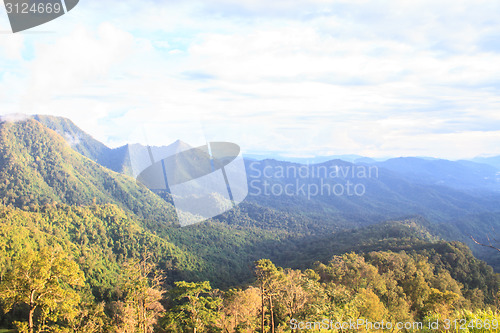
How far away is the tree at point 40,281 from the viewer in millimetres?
11695

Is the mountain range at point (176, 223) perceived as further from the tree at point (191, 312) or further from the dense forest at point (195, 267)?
the tree at point (191, 312)

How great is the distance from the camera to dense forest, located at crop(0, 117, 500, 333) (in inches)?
559

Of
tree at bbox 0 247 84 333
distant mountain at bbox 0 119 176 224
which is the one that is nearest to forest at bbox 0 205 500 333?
tree at bbox 0 247 84 333

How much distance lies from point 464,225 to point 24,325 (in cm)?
18603

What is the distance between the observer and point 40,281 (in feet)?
38.4

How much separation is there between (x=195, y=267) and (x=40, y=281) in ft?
248

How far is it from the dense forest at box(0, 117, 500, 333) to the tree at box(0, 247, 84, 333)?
2.0 inches

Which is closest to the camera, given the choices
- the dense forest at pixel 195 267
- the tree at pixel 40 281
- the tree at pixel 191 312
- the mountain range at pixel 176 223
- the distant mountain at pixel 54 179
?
the tree at pixel 40 281

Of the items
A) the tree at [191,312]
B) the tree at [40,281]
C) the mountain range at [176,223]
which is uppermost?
the tree at [40,281]

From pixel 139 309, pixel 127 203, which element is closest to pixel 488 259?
pixel 139 309

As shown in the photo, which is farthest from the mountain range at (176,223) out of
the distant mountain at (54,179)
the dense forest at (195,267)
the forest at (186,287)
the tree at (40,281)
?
the tree at (40,281)

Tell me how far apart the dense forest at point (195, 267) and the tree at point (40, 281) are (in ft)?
0.17

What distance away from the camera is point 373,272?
36.5 m

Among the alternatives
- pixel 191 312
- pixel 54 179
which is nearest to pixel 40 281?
pixel 191 312
